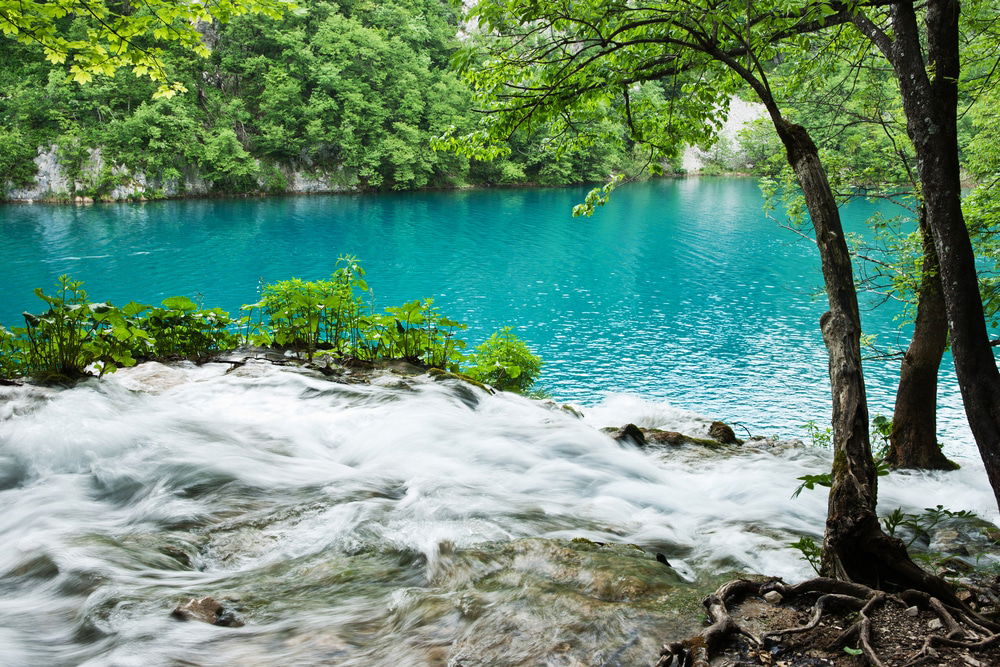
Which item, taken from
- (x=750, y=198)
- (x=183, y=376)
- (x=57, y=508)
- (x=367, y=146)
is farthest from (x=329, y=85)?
(x=57, y=508)

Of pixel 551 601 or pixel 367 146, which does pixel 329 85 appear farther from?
pixel 551 601

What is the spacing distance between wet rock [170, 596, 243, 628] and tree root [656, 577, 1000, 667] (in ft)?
6.46

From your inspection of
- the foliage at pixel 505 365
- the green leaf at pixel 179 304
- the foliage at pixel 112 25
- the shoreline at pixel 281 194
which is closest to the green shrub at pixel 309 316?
the green leaf at pixel 179 304

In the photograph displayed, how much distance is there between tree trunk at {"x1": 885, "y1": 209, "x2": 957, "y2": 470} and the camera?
20.6 ft

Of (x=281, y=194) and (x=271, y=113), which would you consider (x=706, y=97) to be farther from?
(x=271, y=113)

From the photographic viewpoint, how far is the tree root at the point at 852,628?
219 cm

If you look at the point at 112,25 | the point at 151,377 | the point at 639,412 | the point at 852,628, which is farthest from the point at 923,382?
the point at 112,25

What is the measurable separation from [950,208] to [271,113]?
56904mm

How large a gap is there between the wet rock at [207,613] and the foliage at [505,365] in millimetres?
7645

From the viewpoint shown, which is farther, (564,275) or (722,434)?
(564,275)

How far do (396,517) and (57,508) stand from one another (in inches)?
89.1

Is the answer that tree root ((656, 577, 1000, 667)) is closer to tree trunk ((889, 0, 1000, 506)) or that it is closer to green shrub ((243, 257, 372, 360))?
tree trunk ((889, 0, 1000, 506))

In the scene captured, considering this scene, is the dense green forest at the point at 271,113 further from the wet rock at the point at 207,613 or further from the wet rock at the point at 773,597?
the wet rock at the point at 207,613

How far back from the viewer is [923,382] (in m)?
6.62
